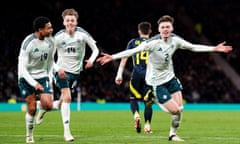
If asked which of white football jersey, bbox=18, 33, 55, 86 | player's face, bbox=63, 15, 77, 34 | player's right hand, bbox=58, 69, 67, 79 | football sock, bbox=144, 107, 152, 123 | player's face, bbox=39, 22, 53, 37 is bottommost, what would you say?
football sock, bbox=144, 107, 152, 123

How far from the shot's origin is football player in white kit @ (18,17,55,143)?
1184 cm

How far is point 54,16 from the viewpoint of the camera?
35344mm

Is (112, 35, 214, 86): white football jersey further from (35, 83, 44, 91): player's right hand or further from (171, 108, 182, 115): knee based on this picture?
(35, 83, 44, 91): player's right hand

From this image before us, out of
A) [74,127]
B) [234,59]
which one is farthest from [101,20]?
[74,127]

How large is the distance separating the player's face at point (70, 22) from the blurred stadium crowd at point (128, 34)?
57.0 feet

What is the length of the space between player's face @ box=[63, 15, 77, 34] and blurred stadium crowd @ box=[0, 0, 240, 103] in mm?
17362

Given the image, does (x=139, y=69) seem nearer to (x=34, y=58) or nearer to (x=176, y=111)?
(x=176, y=111)

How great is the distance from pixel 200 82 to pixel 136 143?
914 inches

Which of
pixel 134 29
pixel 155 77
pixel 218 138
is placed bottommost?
pixel 218 138

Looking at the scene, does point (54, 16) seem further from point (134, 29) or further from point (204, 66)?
point (204, 66)

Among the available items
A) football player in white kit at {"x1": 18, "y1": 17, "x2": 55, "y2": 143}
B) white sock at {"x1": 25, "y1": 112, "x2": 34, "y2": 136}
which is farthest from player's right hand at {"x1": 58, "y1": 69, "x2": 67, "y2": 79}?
white sock at {"x1": 25, "y1": 112, "x2": 34, "y2": 136}

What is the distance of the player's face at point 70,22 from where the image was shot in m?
→ 13.0

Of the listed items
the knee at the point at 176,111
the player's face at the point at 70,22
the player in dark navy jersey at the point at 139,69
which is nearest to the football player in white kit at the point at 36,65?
the player's face at the point at 70,22

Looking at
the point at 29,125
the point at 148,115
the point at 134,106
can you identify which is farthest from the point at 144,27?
the point at 29,125
